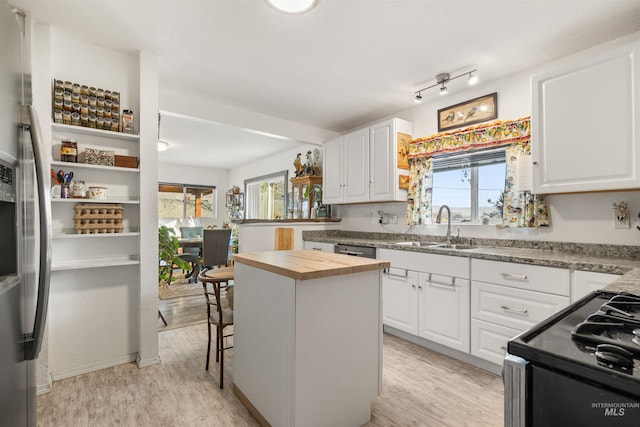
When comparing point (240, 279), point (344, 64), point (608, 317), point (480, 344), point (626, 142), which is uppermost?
point (344, 64)

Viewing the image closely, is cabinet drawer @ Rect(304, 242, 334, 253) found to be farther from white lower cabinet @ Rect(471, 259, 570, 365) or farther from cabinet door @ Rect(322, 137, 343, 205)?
white lower cabinet @ Rect(471, 259, 570, 365)

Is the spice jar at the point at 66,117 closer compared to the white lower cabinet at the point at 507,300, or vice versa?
the white lower cabinet at the point at 507,300

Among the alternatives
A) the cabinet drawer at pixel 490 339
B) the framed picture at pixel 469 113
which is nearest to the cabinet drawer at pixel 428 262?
the cabinet drawer at pixel 490 339

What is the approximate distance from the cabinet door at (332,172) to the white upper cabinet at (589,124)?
2.17 m

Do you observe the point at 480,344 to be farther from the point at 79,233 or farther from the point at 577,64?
the point at 79,233

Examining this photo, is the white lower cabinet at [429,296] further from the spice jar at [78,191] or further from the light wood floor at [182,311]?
the spice jar at [78,191]

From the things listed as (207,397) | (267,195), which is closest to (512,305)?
(207,397)

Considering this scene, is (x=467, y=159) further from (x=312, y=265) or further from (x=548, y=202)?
(x=312, y=265)

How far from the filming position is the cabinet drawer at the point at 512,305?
1.98m

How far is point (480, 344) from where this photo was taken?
2.30 metres

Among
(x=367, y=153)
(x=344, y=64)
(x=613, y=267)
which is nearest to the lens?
(x=613, y=267)

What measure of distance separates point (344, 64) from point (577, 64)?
162 centimetres

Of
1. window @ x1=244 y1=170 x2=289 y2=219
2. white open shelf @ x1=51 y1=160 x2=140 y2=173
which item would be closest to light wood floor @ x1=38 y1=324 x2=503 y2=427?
white open shelf @ x1=51 y1=160 x2=140 y2=173

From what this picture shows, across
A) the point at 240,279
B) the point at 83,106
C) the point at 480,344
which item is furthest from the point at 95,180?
the point at 480,344
